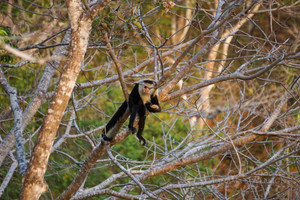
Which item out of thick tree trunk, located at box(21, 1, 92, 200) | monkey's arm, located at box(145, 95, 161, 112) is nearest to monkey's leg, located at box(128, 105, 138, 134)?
monkey's arm, located at box(145, 95, 161, 112)

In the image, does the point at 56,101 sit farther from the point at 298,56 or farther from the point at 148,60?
the point at 148,60

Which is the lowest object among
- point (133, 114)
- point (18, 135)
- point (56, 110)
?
point (133, 114)

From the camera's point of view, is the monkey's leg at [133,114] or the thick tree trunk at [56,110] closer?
the thick tree trunk at [56,110]

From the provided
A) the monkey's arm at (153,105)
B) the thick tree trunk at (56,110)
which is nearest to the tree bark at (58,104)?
the thick tree trunk at (56,110)

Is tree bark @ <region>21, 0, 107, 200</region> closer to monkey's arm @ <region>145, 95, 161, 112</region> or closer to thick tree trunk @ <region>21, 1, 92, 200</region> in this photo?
thick tree trunk @ <region>21, 1, 92, 200</region>

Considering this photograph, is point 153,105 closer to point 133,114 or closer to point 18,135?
point 133,114

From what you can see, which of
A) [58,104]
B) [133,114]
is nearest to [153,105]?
[133,114]

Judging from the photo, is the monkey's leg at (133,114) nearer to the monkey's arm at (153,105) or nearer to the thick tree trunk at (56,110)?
the monkey's arm at (153,105)

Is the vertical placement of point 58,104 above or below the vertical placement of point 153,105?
above

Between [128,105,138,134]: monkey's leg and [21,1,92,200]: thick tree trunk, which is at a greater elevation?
[21,1,92,200]: thick tree trunk

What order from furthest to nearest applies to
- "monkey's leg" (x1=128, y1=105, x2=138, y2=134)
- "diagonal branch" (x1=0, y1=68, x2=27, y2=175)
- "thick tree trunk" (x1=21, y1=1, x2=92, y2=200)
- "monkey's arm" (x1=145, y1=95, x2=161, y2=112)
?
"monkey's arm" (x1=145, y1=95, x2=161, y2=112)
"monkey's leg" (x1=128, y1=105, x2=138, y2=134)
"diagonal branch" (x1=0, y1=68, x2=27, y2=175)
"thick tree trunk" (x1=21, y1=1, x2=92, y2=200)

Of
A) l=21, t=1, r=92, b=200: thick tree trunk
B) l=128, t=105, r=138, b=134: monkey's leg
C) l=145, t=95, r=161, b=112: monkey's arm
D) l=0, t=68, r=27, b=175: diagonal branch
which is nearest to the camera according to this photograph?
l=21, t=1, r=92, b=200: thick tree trunk

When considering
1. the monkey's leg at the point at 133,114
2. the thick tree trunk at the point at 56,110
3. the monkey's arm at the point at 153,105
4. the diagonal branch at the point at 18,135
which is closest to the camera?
the thick tree trunk at the point at 56,110

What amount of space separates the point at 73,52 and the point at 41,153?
1000 millimetres
